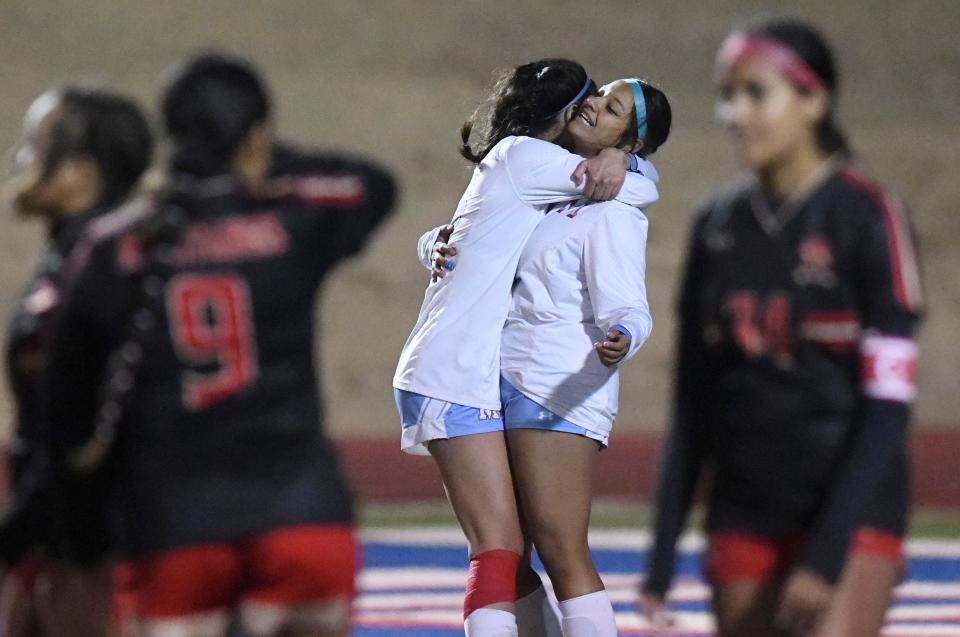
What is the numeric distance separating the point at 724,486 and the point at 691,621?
10.5 ft

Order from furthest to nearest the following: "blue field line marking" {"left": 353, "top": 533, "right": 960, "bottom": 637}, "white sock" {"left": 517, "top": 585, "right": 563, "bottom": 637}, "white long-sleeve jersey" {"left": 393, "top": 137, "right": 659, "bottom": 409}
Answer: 1. "blue field line marking" {"left": 353, "top": 533, "right": 960, "bottom": 637}
2. "white sock" {"left": 517, "top": 585, "right": 563, "bottom": 637}
3. "white long-sleeve jersey" {"left": 393, "top": 137, "right": 659, "bottom": 409}

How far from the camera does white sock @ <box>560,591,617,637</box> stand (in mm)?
3801

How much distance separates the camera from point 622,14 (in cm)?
1323

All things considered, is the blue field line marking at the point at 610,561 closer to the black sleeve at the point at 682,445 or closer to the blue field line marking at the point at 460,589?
the blue field line marking at the point at 460,589

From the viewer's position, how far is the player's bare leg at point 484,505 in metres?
3.75

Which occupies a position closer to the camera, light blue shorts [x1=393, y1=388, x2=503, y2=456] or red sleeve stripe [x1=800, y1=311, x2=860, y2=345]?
red sleeve stripe [x1=800, y1=311, x2=860, y2=345]

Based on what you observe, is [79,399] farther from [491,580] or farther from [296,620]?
[491,580]

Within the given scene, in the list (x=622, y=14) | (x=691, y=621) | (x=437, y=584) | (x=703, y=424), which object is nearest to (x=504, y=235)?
(x=703, y=424)

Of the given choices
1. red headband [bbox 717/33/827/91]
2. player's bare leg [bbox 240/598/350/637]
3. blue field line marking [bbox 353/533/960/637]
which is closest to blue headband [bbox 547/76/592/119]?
Answer: red headband [bbox 717/33/827/91]

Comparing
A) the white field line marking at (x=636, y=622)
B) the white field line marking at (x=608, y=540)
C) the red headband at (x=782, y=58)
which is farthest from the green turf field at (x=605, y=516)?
the red headband at (x=782, y=58)

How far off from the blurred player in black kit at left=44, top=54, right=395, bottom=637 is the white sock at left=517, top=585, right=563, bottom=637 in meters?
1.06

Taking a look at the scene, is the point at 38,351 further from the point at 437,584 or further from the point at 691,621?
the point at 437,584

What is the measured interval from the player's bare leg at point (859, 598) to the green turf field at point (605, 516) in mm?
6548

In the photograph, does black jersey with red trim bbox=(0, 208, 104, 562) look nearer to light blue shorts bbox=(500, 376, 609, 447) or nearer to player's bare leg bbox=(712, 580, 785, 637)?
light blue shorts bbox=(500, 376, 609, 447)
